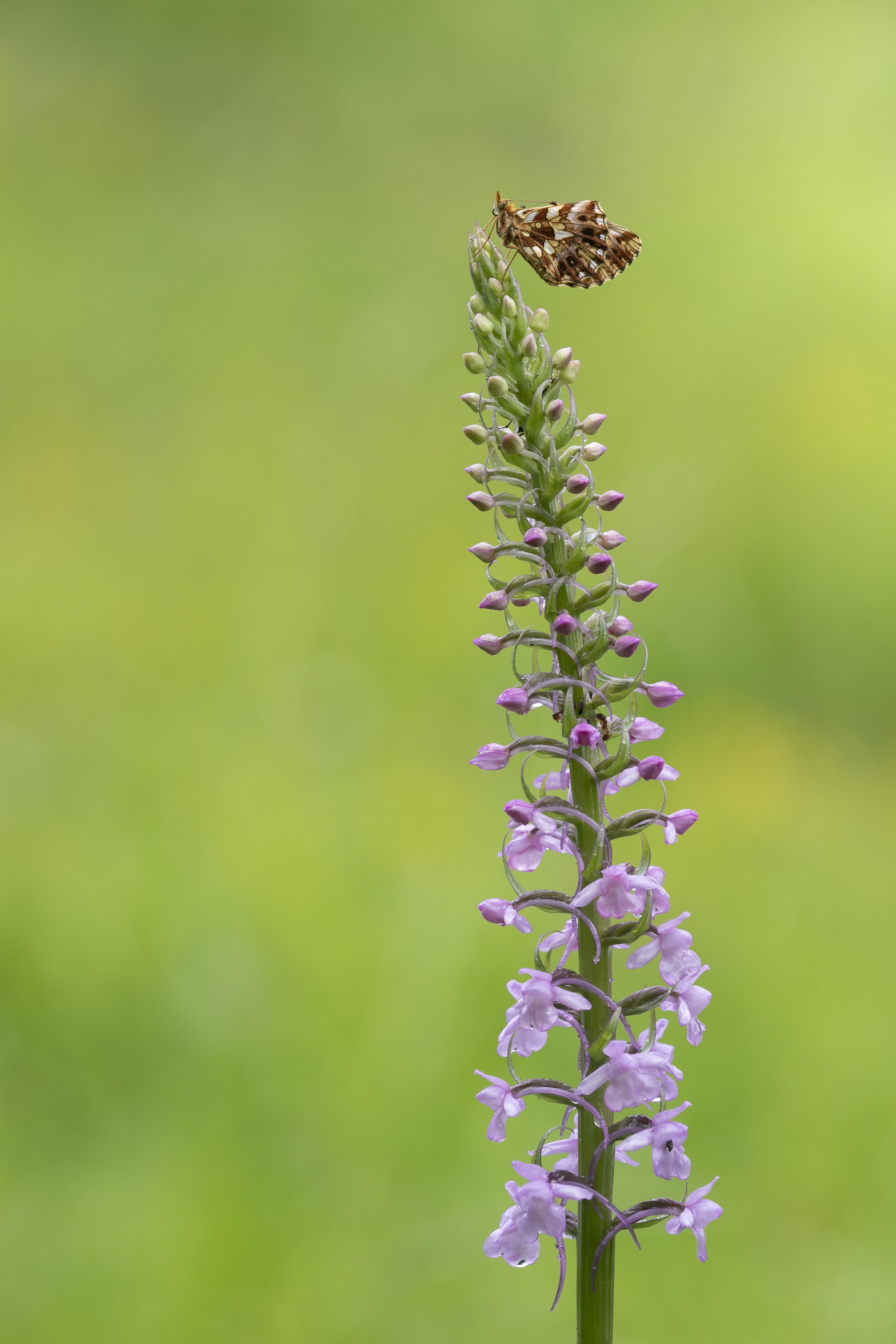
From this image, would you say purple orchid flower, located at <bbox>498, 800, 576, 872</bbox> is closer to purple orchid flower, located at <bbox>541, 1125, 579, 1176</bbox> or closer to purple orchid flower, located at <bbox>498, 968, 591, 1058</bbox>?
purple orchid flower, located at <bbox>498, 968, 591, 1058</bbox>

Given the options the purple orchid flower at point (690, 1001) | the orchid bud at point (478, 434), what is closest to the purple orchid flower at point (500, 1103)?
the purple orchid flower at point (690, 1001)

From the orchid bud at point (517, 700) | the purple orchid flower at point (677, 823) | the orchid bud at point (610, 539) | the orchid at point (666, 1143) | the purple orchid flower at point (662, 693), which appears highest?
the orchid bud at point (610, 539)

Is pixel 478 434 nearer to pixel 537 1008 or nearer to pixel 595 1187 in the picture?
pixel 537 1008

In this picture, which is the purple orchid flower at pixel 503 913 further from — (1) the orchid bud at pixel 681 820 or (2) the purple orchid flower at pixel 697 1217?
(2) the purple orchid flower at pixel 697 1217

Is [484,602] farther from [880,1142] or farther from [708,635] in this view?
[708,635]

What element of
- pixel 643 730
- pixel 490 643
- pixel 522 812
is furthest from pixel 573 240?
pixel 522 812

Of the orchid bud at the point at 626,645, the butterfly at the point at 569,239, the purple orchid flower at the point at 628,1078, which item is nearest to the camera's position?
the purple orchid flower at the point at 628,1078

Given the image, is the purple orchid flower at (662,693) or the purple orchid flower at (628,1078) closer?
the purple orchid flower at (628,1078)

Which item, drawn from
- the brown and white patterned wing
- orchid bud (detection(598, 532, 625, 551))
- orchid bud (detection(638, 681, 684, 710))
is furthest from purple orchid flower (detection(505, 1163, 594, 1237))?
the brown and white patterned wing
